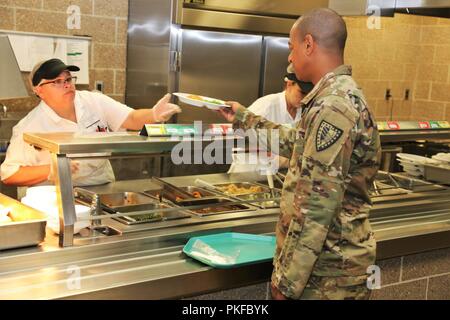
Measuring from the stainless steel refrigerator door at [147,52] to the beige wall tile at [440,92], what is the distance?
332 centimetres

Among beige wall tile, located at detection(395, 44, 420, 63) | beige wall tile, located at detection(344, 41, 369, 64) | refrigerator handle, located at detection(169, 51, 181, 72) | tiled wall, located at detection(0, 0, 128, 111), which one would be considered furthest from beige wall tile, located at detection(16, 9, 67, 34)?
beige wall tile, located at detection(395, 44, 420, 63)

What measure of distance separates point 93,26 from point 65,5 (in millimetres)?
272

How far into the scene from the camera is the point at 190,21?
4.25 meters

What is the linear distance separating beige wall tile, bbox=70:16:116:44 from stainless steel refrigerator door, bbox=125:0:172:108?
0.47 ft

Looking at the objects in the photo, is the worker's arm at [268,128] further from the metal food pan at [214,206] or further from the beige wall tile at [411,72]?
the beige wall tile at [411,72]

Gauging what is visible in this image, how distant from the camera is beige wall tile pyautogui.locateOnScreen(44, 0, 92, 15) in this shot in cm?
425

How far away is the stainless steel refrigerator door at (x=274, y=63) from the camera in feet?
15.6

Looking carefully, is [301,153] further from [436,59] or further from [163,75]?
[436,59]

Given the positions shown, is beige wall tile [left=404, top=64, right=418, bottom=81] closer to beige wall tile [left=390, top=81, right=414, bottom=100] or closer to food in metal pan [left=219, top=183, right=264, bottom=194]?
beige wall tile [left=390, top=81, right=414, bottom=100]

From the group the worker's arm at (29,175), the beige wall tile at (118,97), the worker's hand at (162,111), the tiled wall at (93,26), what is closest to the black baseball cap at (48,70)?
the worker's arm at (29,175)

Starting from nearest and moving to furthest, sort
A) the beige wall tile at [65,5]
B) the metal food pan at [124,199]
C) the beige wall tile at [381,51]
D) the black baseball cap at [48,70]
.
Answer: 1. the metal food pan at [124,199]
2. the black baseball cap at [48,70]
3. the beige wall tile at [65,5]
4. the beige wall tile at [381,51]

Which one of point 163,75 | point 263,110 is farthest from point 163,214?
point 163,75

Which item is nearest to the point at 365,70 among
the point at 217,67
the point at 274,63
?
the point at 274,63

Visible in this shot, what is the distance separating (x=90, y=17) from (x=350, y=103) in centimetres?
304
